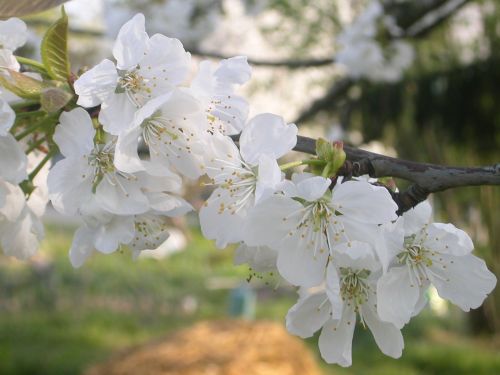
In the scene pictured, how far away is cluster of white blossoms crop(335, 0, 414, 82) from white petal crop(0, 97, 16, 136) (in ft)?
6.27

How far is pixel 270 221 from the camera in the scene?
60 cm

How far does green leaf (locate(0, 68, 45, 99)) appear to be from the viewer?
62cm

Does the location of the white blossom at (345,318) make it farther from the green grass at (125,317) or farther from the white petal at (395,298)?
the green grass at (125,317)

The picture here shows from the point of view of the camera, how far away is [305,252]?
61 centimetres

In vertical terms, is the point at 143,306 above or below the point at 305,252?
below

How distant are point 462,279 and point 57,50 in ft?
1.35

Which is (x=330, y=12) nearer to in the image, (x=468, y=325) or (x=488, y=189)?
(x=488, y=189)

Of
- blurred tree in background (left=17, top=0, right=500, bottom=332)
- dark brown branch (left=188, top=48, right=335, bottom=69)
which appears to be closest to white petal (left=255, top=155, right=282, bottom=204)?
dark brown branch (left=188, top=48, right=335, bottom=69)

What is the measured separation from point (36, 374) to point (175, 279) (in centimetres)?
283

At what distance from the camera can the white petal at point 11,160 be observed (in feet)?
2.07

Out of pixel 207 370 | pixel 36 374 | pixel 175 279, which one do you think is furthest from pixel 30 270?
pixel 207 370

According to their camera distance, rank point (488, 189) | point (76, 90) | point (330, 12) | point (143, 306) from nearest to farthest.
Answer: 1. point (76, 90)
2. point (488, 189)
3. point (330, 12)
4. point (143, 306)

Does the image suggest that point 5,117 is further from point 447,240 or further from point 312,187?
point 447,240

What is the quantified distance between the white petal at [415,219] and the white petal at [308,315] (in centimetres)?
10
